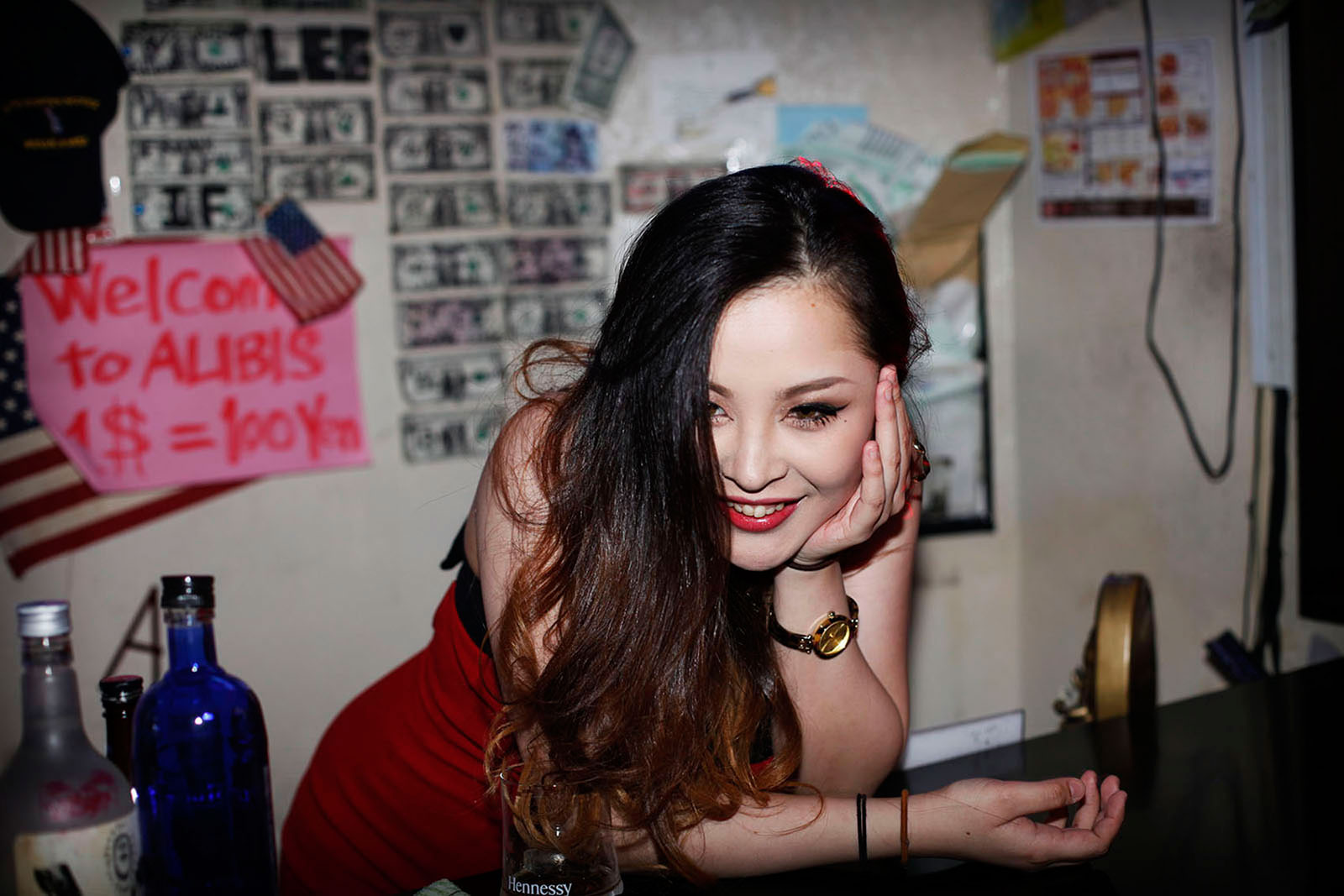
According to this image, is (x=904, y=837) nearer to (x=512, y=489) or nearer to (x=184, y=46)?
(x=512, y=489)

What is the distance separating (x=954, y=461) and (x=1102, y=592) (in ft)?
4.13

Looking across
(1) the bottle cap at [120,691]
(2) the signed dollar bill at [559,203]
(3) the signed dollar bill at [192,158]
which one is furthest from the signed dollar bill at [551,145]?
(1) the bottle cap at [120,691]

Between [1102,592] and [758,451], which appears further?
[1102,592]

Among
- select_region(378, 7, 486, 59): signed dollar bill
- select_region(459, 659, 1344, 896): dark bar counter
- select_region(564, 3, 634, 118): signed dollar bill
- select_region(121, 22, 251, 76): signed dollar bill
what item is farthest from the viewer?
select_region(564, 3, 634, 118): signed dollar bill

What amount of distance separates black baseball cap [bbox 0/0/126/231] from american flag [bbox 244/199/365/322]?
314 millimetres

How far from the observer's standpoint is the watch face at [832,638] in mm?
1126

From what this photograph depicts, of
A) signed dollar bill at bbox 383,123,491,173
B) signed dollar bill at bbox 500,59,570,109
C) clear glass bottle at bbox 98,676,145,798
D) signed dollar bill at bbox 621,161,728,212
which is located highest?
signed dollar bill at bbox 500,59,570,109

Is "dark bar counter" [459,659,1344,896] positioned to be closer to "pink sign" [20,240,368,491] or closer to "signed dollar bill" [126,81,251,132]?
"pink sign" [20,240,368,491]

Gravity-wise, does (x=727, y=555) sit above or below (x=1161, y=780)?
above

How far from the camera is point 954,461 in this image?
8.44 ft

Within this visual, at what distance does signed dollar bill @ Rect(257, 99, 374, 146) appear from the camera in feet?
7.11

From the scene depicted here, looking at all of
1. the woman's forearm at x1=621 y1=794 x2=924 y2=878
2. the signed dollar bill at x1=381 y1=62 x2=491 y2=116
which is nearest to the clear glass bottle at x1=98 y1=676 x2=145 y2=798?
the woman's forearm at x1=621 y1=794 x2=924 y2=878

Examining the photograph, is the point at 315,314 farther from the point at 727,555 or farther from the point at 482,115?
the point at 727,555

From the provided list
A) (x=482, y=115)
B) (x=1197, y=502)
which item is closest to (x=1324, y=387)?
(x=1197, y=502)
